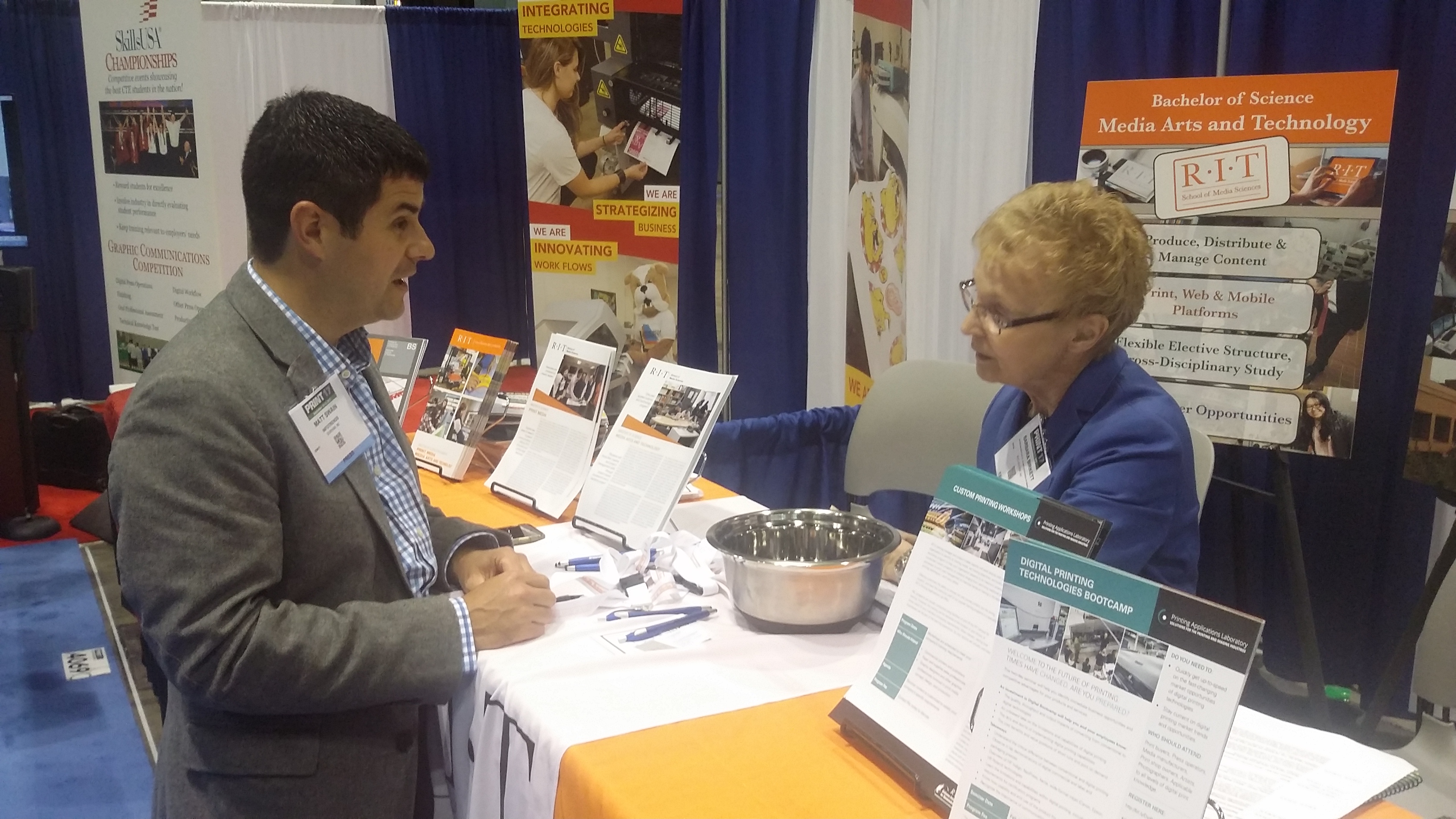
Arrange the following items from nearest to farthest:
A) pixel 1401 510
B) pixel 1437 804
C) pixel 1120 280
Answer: pixel 1120 280 < pixel 1437 804 < pixel 1401 510

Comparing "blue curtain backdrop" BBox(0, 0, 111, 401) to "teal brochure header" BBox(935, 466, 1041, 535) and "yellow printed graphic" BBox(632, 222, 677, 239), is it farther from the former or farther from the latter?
"teal brochure header" BBox(935, 466, 1041, 535)

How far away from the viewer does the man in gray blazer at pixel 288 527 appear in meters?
1.04

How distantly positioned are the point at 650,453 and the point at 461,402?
698 mm

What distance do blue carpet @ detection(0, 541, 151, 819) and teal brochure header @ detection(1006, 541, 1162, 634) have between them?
8.05 feet

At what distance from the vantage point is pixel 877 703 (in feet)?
3.62

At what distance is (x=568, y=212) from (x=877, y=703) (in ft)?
12.5

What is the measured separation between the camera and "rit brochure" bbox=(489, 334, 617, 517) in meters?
1.95

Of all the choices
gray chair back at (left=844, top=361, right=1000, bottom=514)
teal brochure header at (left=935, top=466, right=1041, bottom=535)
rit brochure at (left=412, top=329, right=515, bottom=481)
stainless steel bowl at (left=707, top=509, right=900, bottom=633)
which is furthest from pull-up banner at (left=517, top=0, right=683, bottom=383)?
teal brochure header at (left=935, top=466, right=1041, bottom=535)

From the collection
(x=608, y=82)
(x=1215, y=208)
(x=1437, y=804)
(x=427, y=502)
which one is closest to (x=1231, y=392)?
(x=1215, y=208)

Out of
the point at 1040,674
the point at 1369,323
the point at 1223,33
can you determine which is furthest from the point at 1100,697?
the point at 1223,33

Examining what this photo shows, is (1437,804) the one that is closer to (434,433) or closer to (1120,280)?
(1120,280)

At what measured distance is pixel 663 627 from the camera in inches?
56.6

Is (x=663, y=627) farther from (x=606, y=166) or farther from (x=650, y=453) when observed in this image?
(x=606, y=166)

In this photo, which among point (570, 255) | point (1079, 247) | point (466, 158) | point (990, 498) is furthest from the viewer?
point (466, 158)
